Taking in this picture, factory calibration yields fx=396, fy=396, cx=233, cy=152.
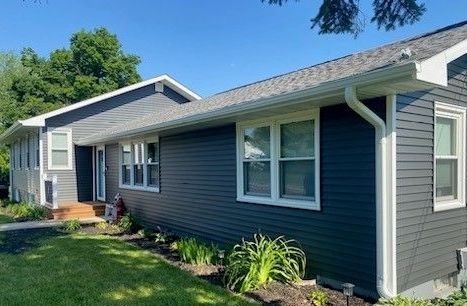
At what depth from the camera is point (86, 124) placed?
616 inches

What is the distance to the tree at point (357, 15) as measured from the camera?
286 inches

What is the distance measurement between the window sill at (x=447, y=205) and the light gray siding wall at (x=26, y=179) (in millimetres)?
14060

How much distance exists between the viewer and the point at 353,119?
5.46m

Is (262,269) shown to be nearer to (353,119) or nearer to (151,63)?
(353,119)

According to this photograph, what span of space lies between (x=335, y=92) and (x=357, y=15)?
12.0 feet

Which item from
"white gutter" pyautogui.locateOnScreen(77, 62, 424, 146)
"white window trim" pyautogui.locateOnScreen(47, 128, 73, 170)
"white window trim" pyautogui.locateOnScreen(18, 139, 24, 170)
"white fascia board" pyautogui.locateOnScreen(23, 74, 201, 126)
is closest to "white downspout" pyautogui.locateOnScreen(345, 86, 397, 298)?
"white gutter" pyautogui.locateOnScreen(77, 62, 424, 146)

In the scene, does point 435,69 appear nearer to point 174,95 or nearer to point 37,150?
point 174,95

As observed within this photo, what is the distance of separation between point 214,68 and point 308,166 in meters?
27.2

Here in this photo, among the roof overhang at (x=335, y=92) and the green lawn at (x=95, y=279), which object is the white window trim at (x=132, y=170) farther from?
the roof overhang at (x=335, y=92)

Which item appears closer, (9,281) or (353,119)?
(353,119)

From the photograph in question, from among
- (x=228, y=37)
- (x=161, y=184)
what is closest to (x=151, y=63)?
(x=228, y=37)

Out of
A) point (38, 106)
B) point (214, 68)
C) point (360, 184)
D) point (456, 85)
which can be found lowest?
point (360, 184)

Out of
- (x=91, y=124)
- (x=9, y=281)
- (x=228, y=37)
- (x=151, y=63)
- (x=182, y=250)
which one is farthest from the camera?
(x=151, y=63)

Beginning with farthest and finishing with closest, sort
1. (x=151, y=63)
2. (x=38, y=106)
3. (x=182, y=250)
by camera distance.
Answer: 1. (x=151, y=63)
2. (x=38, y=106)
3. (x=182, y=250)
